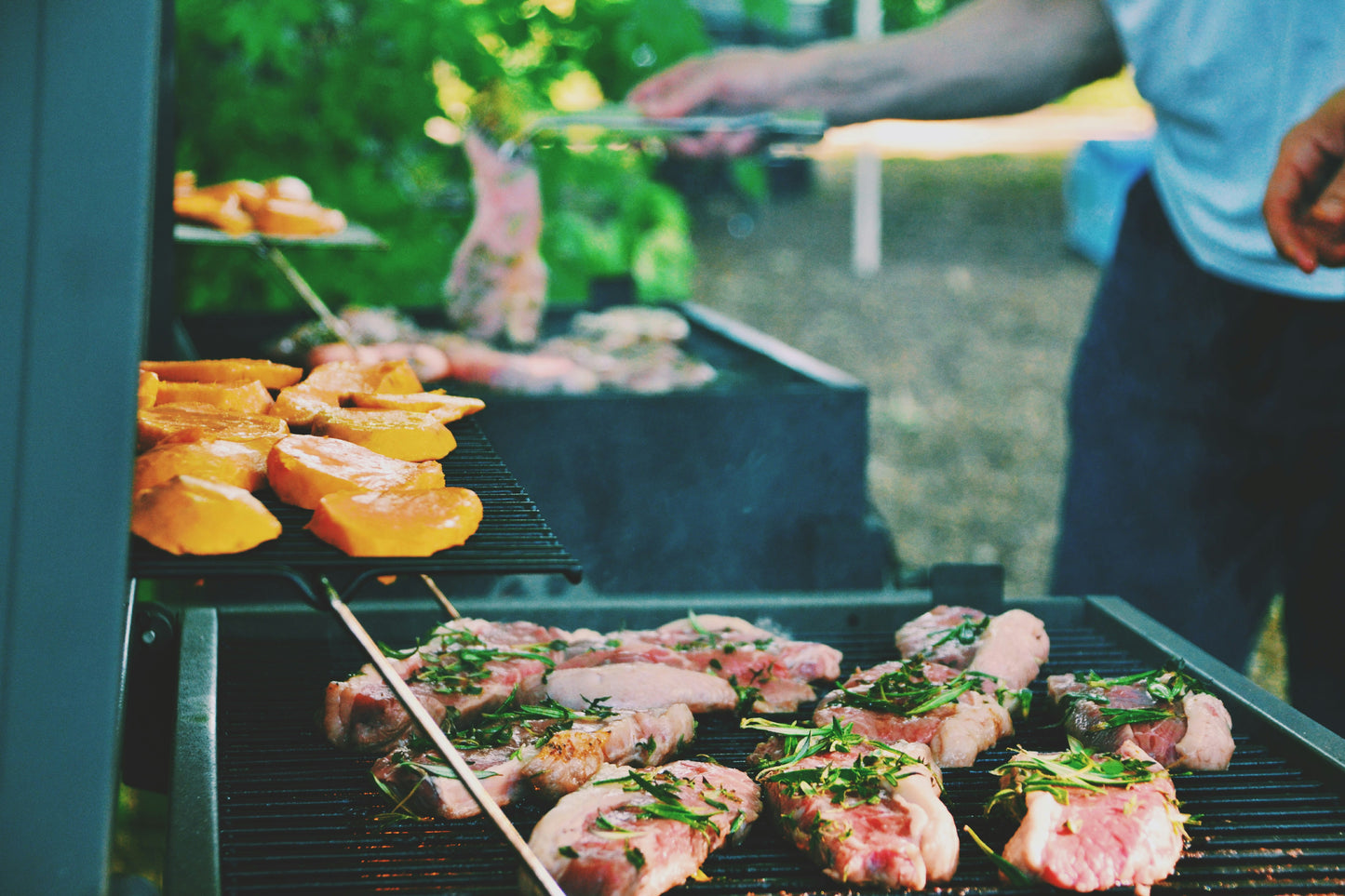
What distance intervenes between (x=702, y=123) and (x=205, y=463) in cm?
213

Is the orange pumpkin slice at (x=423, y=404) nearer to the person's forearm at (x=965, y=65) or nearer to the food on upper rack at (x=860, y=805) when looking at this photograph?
the food on upper rack at (x=860, y=805)

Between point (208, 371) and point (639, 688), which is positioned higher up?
point (208, 371)

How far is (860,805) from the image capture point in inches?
58.2

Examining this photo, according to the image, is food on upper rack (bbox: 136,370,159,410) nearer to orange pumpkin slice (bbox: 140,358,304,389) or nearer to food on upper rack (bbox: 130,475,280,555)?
orange pumpkin slice (bbox: 140,358,304,389)

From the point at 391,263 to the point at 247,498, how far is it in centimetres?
369

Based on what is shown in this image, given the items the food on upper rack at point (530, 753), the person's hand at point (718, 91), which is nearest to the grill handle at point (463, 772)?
the food on upper rack at point (530, 753)

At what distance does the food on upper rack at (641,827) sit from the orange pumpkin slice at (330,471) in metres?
0.45

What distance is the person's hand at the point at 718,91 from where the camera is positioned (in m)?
3.37

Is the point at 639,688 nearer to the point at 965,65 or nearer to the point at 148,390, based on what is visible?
the point at 148,390

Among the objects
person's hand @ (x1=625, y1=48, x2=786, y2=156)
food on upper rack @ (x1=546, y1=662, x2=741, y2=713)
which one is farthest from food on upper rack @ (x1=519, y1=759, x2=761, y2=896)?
person's hand @ (x1=625, y1=48, x2=786, y2=156)

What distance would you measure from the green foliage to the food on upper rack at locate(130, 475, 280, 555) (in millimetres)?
3362

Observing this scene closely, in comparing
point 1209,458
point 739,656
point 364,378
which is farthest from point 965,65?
point 364,378

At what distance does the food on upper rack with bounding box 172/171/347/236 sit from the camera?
293 cm

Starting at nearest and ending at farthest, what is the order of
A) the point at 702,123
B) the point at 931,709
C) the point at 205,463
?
the point at 205,463 → the point at 931,709 → the point at 702,123
